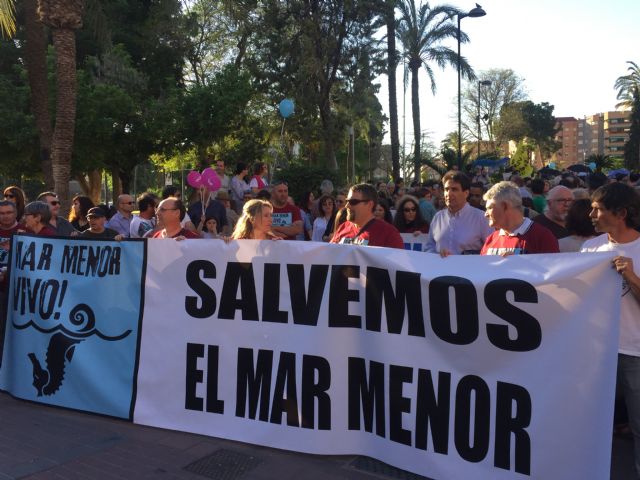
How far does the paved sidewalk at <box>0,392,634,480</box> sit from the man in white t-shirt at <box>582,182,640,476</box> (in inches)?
29.3

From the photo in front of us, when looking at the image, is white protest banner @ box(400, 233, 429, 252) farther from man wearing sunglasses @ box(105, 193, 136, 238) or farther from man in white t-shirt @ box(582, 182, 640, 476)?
man in white t-shirt @ box(582, 182, 640, 476)

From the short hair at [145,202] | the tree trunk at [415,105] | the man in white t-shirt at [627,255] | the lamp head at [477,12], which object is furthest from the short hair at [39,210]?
the tree trunk at [415,105]

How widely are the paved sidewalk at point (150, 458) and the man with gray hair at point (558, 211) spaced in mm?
1852

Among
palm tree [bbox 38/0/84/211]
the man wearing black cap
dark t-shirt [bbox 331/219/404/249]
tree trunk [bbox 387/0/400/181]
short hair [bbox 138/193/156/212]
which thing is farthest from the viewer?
tree trunk [bbox 387/0/400/181]

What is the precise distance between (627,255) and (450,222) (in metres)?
1.99

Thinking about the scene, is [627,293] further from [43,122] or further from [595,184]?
[43,122]

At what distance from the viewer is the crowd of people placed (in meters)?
3.29

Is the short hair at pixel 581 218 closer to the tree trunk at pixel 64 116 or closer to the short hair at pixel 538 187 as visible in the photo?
the short hair at pixel 538 187

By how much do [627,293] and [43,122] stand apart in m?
13.9

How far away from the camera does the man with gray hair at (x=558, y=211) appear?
5.40 metres

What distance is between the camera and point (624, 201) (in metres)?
3.28

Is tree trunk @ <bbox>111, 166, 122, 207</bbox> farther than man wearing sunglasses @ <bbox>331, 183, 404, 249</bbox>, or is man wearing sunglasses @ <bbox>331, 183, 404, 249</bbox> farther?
tree trunk @ <bbox>111, 166, 122, 207</bbox>

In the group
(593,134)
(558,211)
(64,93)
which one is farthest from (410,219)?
(593,134)

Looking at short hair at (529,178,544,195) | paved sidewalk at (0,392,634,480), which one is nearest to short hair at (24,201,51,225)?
paved sidewalk at (0,392,634,480)
